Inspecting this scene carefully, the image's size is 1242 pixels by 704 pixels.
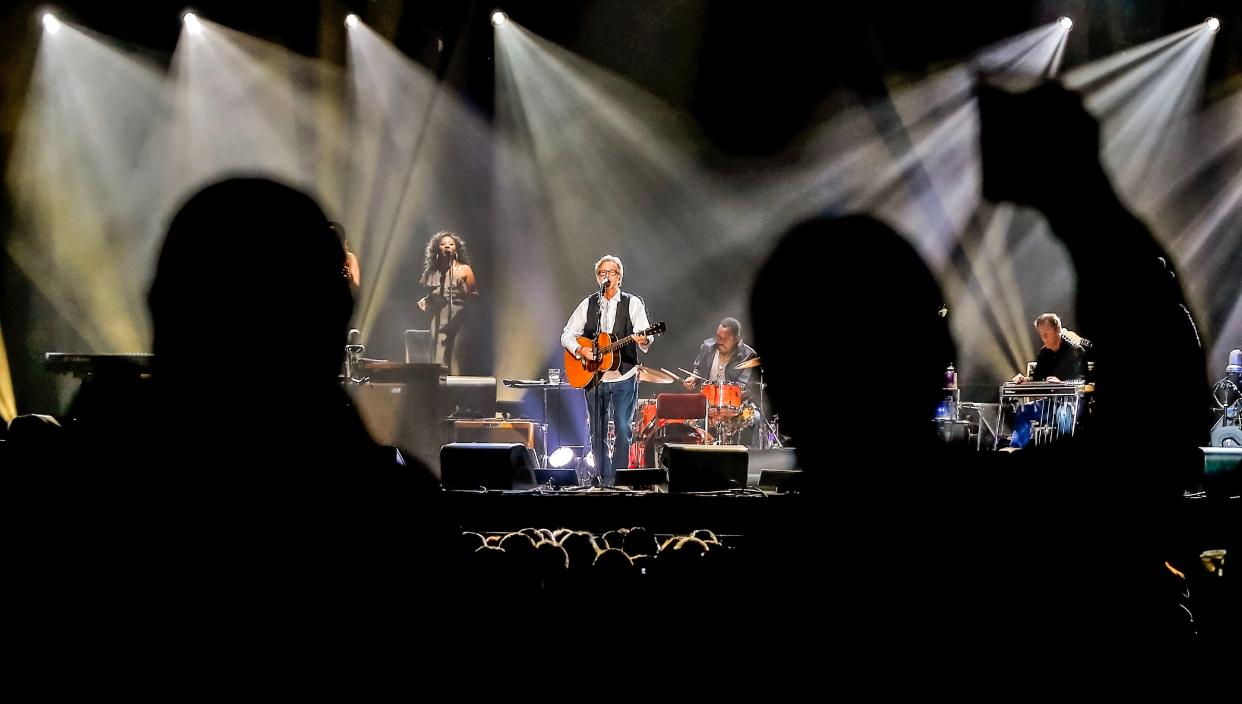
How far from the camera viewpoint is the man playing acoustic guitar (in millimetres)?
6367

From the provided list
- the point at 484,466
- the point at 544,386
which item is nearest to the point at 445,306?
the point at 544,386

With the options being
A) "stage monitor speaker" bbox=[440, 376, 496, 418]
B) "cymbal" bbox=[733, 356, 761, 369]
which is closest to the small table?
"stage monitor speaker" bbox=[440, 376, 496, 418]

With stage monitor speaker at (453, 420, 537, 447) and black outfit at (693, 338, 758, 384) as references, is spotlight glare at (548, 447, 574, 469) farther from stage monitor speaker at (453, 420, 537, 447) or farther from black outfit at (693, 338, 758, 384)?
black outfit at (693, 338, 758, 384)

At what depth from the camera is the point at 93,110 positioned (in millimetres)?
8688

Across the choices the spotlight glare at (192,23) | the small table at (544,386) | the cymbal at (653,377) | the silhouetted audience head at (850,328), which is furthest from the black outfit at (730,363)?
the silhouetted audience head at (850,328)

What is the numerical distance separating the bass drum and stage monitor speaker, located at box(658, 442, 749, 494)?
16.4 feet

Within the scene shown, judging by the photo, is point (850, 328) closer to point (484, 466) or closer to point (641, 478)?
point (484, 466)

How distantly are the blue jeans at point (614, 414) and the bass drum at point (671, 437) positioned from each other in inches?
45.3

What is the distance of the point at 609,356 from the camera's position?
250 inches

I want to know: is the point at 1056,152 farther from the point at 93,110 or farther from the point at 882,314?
the point at 93,110

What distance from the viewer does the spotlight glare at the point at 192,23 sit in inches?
333

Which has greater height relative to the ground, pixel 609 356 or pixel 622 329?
pixel 622 329

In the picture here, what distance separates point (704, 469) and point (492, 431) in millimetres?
5385

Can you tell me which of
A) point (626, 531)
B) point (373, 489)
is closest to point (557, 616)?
point (626, 531)
